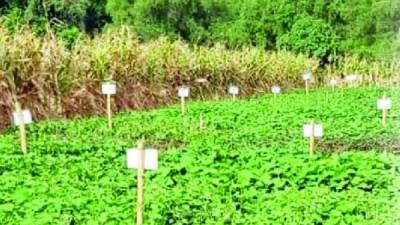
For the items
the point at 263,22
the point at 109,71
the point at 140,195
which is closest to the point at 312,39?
the point at 263,22

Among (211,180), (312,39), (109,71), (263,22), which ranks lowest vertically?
(211,180)

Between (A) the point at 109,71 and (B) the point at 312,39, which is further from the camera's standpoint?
(B) the point at 312,39

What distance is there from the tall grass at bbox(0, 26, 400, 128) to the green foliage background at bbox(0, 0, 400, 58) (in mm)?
9677

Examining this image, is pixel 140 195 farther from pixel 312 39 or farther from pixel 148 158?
pixel 312 39

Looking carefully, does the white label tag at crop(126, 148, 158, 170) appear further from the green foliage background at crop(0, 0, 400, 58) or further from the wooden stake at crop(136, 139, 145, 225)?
the green foliage background at crop(0, 0, 400, 58)

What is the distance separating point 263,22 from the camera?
3959cm

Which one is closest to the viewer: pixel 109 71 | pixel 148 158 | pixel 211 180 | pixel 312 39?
pixel 148 158

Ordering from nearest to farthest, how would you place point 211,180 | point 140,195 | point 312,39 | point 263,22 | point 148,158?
point 140,195 → point 148,158 → point 211,180 → point 312,39 → point 263,22

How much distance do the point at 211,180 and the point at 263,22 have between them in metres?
32.4

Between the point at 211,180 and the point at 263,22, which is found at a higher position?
the point at 263,22

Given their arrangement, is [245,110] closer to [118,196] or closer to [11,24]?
[11,24]

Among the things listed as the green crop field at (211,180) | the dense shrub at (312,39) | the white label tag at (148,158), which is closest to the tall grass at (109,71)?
the green crop field at (211,180)

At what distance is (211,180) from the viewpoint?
7.71 meters

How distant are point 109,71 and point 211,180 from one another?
9969mm
